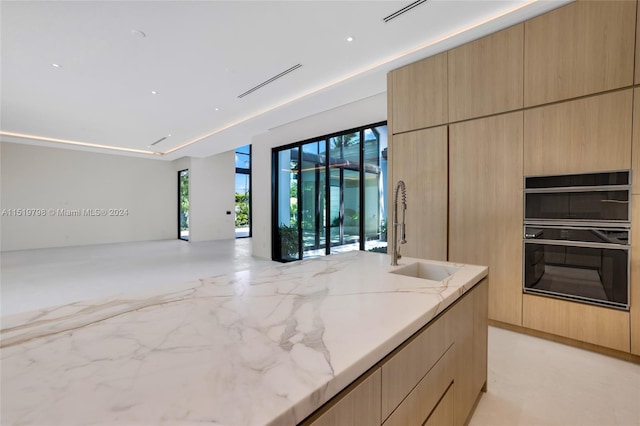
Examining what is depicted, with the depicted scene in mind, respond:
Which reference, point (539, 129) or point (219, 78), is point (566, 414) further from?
point (219, 78)

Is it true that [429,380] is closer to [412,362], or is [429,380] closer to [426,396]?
[426,396]

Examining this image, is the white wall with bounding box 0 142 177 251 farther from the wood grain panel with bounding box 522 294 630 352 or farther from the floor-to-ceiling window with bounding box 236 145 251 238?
the wood grain panel with bounding box 522 294 630 352

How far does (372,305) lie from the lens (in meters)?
1.17

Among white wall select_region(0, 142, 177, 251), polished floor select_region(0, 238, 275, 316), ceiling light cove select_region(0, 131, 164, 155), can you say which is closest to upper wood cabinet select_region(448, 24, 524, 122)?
polished floor select_region(0, 238, 275, 316)

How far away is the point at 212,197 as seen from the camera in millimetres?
10477

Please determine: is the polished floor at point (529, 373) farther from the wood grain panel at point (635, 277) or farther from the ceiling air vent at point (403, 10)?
the ceiling air vent at point (403, 10)

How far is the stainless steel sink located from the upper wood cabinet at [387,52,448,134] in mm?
2072

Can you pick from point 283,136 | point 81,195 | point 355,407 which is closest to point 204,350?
point 355,407

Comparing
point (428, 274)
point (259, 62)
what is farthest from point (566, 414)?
point (259, 62)

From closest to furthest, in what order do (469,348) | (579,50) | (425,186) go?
1. (469,348)
2. (579,50)
3. (425,186)

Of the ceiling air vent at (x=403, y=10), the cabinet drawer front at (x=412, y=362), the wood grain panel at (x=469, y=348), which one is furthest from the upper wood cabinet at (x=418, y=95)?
the cabinet drawer front at (x=412, y=362)

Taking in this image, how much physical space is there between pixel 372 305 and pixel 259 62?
3.74m

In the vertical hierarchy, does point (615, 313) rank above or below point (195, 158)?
below

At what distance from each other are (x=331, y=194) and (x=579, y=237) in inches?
144
